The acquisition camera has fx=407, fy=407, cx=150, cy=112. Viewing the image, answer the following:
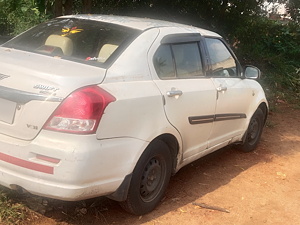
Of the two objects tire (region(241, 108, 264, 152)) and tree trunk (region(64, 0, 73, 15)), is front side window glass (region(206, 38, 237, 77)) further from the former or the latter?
tree trunk (region(64, 0, 73, 15))

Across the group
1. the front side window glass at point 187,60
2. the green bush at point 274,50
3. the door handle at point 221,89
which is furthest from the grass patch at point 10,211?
the green bush at point 274,50

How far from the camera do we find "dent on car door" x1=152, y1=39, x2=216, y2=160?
145 inches

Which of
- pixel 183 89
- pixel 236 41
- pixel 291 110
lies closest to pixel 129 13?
pixel 236 41

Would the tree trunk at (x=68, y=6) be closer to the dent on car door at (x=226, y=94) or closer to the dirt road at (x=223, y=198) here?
the dent on car door at (x=226, y=94)

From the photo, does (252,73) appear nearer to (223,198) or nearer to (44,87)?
(223,198)

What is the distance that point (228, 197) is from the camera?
4.34 metres

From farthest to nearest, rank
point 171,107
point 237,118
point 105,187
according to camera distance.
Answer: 1. point 237,118
2. point 171,107
3. point 105,187

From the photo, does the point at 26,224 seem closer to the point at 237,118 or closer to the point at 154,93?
the point at 154,93

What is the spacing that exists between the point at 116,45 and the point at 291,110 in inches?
266

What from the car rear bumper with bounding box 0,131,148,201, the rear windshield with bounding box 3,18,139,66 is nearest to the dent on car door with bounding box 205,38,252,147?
the rear windshield with bounding box 3,18,139,66

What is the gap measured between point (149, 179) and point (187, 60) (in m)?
1.30

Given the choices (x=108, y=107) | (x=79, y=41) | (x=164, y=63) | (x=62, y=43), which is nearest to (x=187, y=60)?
(x=164, y=63)

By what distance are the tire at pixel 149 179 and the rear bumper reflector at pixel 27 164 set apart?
75 cm

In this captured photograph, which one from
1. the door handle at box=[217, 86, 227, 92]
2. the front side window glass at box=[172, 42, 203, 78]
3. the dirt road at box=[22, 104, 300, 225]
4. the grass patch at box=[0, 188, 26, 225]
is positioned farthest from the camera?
the door handle at box=[217, 86, 227, 92]
